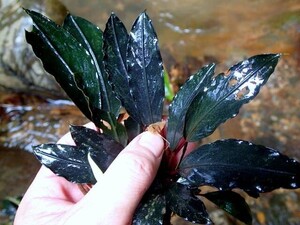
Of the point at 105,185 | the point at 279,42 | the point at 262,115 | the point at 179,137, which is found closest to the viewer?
the point at 105,185

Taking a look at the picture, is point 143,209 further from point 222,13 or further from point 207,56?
point 222,13

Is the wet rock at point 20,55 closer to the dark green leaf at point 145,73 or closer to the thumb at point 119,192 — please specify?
the dark green leaf at point 145,73

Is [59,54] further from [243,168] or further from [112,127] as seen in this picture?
[243,168]

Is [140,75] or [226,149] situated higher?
[140,75]

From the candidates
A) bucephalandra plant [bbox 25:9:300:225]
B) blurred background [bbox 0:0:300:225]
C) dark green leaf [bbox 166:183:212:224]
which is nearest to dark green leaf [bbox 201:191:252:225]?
bucephalandra plant [bbox 25:9:300:225]

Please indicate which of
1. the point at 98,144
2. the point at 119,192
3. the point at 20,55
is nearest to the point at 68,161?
the point at 98,144

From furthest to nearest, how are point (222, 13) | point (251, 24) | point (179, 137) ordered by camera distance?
point (222, 13), point (251, 24), point (179, 137)

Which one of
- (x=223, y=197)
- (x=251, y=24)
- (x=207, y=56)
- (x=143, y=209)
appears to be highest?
(x=251, y=24)

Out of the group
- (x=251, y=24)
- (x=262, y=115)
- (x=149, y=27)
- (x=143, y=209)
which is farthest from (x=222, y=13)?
(x=143, y=209)

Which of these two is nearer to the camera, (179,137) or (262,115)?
(179,137)
